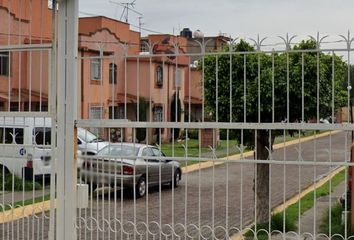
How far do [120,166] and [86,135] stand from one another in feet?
1.83

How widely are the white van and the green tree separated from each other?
1591 millimetres

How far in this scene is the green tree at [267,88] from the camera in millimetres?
6137

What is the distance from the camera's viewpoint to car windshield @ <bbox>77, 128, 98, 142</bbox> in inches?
199

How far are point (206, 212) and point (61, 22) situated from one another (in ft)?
20.0

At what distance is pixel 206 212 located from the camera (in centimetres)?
1002

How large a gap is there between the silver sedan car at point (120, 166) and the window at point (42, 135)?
523mm

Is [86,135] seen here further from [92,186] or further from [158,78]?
[158,78]

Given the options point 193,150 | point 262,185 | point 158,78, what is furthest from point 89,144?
point 262,185

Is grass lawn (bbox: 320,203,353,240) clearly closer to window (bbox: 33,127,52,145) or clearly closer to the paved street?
the paved street

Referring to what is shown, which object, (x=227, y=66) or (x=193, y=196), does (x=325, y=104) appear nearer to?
(x=227, y=66)

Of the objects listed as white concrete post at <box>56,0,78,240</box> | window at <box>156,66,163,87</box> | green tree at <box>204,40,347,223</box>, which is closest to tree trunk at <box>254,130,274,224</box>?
green tree at <box>204,40,347,223</box>

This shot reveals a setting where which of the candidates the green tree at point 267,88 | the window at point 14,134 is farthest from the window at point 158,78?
the window at point 14,134

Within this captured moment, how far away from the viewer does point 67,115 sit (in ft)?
15.6

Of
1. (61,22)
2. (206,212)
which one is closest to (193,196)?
(206,212)
